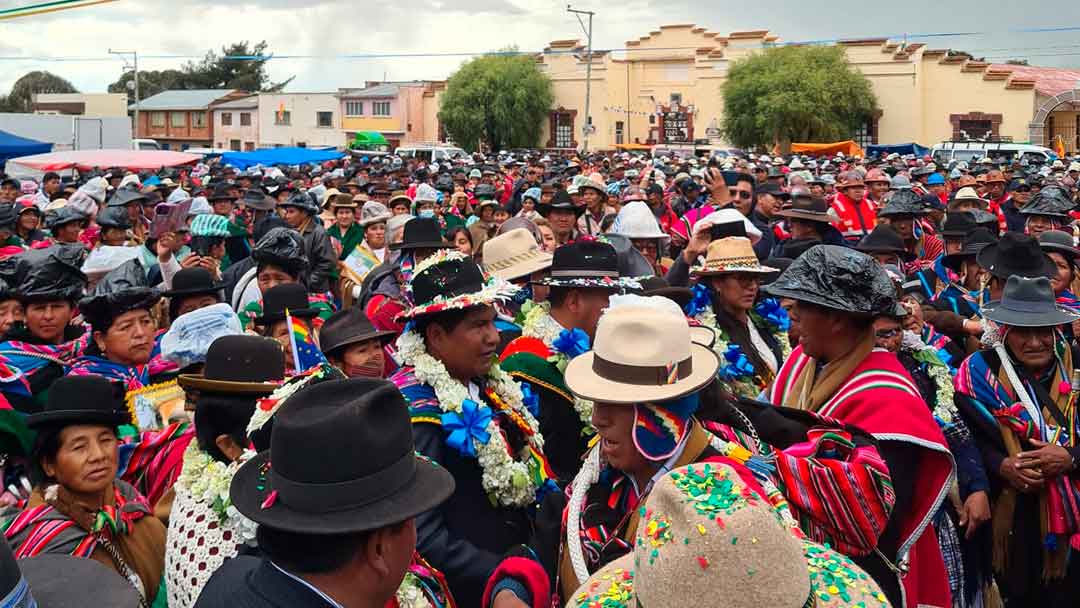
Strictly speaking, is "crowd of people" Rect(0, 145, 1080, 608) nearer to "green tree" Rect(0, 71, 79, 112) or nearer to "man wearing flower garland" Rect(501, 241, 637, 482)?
"man wearing flower garland" Rect(501, 241, 637, 482)

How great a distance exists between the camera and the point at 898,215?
8.78 meters

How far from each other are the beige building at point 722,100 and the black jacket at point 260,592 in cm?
5518

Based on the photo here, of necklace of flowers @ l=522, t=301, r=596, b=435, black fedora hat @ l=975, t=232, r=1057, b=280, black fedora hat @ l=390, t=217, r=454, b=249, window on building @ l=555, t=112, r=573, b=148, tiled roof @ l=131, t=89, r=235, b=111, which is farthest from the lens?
tiled roof @ l=131, t=89, r=235, b=111

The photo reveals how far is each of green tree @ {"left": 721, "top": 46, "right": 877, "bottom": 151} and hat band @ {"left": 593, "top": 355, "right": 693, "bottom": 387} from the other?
53.2 meters

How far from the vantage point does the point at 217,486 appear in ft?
10.2

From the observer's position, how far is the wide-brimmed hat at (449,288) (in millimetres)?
3639

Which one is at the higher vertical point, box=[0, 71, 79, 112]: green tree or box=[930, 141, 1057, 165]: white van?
box=[0, 71, 79, 112]: green tree

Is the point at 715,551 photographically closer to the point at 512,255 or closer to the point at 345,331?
the point at 345,331

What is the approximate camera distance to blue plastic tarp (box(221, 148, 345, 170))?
32812mm

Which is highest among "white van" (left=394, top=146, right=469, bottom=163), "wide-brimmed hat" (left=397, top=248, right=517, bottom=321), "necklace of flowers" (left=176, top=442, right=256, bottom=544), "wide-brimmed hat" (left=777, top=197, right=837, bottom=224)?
"white van" (left=394, top=146, right=469, bottom=163)

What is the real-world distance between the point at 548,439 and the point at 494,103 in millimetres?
62554

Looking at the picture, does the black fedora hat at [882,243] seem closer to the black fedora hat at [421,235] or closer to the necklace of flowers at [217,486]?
the black fedora hat at [421,235]

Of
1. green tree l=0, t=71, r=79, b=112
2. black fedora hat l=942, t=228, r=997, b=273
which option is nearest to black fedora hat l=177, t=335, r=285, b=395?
black fedora hat l=942, t=228, r=997, b=273

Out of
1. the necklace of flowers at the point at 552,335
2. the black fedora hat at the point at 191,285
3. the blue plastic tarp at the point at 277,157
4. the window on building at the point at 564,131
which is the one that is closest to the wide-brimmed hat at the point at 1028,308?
the necklace of flowers at the point at 552,335
